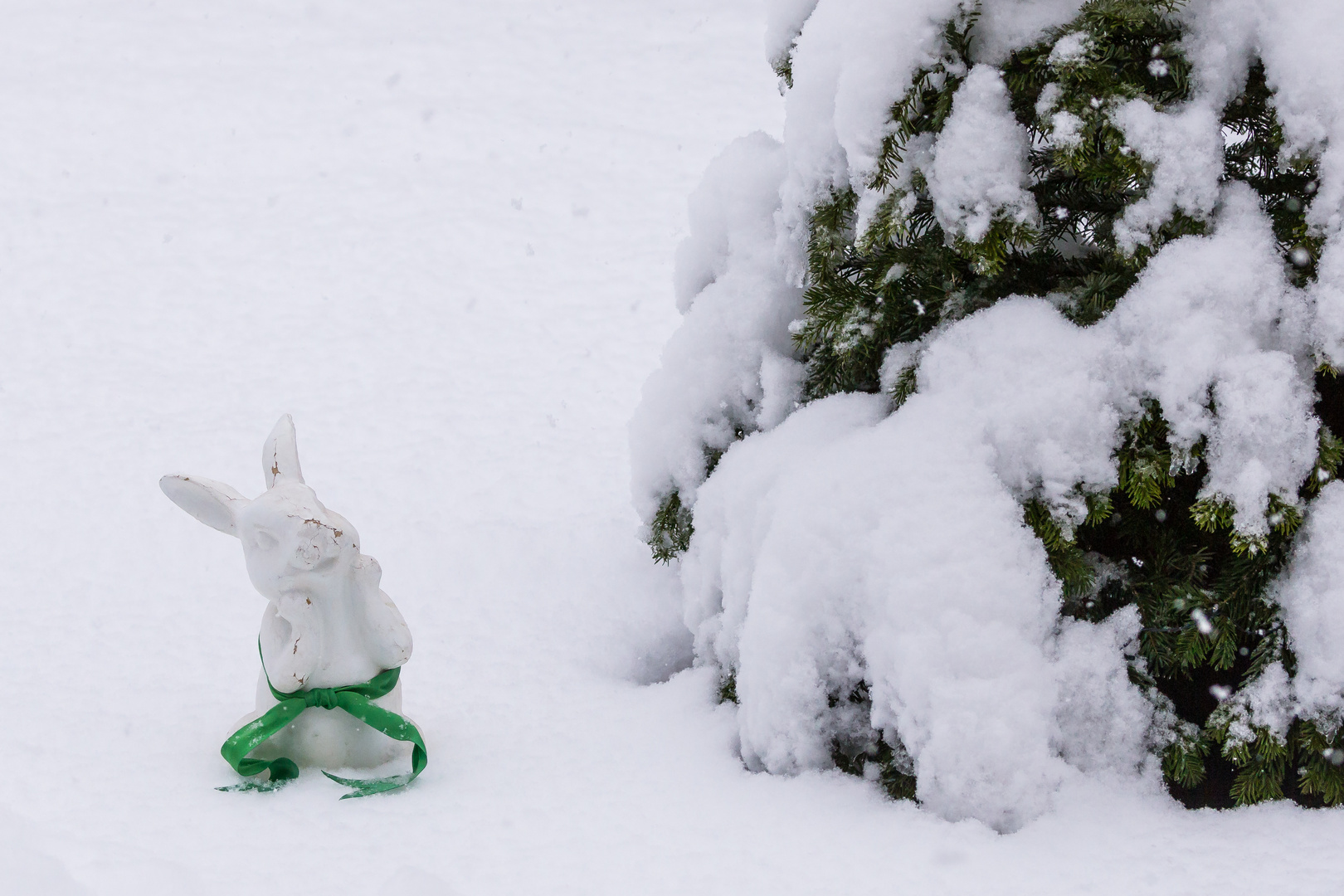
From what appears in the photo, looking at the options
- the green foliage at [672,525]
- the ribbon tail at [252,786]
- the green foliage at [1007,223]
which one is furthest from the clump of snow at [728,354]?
the ribbon tail at [252,786]

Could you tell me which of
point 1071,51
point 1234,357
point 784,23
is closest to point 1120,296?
point 1234,357

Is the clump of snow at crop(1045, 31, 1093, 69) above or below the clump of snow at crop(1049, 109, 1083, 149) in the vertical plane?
above

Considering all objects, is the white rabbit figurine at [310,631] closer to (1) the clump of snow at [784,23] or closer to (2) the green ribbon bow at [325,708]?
(2) the green ribbon bow at [325,708]

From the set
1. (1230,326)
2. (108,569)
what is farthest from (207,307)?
(1230,326)

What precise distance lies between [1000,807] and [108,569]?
381 cm

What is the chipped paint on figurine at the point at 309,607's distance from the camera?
3.18 m

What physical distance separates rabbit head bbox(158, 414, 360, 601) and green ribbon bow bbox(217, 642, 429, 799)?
252 mm

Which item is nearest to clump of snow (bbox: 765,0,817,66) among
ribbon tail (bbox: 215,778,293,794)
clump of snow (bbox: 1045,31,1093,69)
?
clump of snow (bbox: 1045,31,1093,69)

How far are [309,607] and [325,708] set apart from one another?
0.28 m

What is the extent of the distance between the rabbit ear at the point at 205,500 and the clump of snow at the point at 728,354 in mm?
1249

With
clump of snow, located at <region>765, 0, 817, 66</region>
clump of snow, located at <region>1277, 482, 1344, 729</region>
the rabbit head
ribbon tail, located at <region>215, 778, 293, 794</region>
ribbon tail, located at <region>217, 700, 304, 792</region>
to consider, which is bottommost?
ribbon tail, located at <region>215, 778, 293, 794</region>

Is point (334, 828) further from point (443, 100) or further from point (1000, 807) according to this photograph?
point (443, 100)

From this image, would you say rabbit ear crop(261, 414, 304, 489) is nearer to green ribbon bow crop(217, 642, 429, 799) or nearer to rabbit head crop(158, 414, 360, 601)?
rabbit head crop(158, 414, 360, 601)

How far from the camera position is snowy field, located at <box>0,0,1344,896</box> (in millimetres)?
2754
